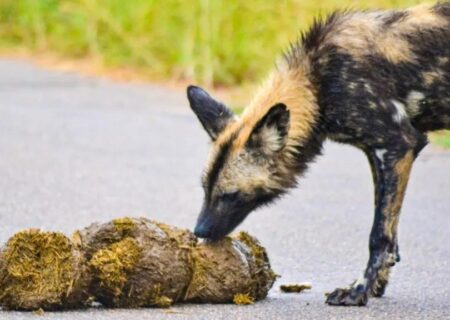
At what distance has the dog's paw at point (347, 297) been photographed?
695 cm

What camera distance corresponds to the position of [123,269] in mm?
6477

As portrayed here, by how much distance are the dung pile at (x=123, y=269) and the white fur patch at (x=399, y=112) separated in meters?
1.12

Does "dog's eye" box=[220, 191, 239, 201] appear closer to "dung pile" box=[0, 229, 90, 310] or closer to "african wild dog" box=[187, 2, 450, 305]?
"african wild dog" box=[187, 2, 450, 305]

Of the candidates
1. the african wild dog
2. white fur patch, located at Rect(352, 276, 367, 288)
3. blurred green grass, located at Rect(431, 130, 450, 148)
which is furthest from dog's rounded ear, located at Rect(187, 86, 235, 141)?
blurred green grass, located at Rect(431, 130, 450, 148)

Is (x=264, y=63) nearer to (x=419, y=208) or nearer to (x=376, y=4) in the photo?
(x=376, y=4)

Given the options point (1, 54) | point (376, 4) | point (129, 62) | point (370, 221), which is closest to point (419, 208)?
point (370, 221)

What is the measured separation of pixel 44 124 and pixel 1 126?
48 cm

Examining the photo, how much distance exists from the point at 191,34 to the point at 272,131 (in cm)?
1116

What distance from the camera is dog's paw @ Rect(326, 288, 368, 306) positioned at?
22.8 feet

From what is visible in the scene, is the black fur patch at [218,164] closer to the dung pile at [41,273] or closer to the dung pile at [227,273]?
the dung pile at [227,273]

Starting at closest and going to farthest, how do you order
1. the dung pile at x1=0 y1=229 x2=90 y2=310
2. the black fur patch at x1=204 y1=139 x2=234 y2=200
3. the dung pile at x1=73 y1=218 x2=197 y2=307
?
the dung pile at x1=0 y1=229 x2=90 y2=310
the dung pile at x1=73 y1=218 x2=197 y2=307
the black fur patch at x1=204 y1=139 x2=234 y2=200

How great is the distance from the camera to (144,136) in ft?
46.3

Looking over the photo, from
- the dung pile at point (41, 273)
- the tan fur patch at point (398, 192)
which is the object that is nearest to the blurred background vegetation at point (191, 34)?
the tan fur patch at point (398, 192)

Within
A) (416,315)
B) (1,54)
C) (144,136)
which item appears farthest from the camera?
(1,54)
